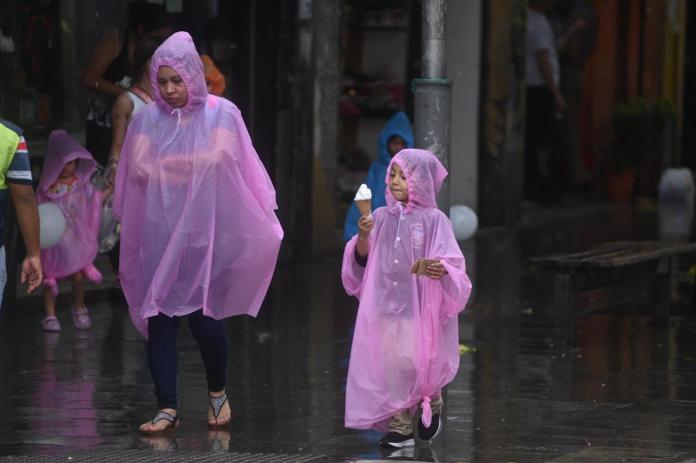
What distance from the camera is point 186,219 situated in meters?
7.13

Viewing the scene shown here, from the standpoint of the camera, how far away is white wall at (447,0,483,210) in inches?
632

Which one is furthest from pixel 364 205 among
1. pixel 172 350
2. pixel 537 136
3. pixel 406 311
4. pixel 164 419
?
pixel 537 136

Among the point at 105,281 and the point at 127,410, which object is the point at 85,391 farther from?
the point at 105,281

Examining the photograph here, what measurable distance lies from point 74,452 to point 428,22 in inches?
93.1

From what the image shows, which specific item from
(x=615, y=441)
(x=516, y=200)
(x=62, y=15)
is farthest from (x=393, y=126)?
(x=516, y=200)

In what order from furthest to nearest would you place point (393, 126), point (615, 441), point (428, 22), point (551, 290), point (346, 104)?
point (346, 104)
point (551, 290)
point (393, 126)
point (428, 22)
point (615, 441)

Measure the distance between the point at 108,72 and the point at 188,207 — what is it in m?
4.07

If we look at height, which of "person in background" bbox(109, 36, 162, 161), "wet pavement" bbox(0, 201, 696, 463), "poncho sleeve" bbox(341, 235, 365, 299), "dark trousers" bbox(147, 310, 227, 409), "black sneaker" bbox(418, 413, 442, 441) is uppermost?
"person in background" bbox(109, 36, 162, 161)

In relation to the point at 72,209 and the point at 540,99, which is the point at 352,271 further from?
the point at 540,99

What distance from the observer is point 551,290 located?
12.4 metres

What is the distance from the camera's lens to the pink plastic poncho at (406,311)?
6.81 meters

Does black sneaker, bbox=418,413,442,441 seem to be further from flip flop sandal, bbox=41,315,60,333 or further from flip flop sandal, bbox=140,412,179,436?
flip flop sandal, bbox=41,315,60,333

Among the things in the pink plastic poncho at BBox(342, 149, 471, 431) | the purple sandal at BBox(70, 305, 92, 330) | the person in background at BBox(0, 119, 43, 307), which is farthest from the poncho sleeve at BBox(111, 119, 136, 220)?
the purple sandal at BBox(70, 305, 92, 330)

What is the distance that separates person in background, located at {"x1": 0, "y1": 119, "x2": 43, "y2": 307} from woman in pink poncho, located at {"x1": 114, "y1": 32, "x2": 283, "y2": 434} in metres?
0.70
